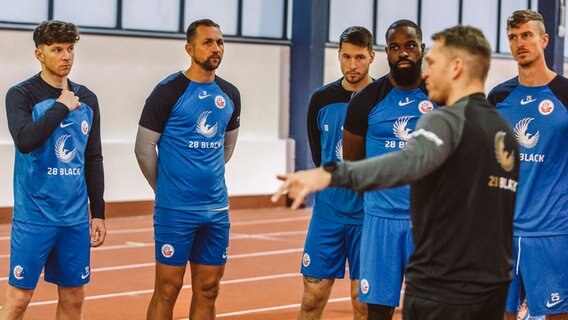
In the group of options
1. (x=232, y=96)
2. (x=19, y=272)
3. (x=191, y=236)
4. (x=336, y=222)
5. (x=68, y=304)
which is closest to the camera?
(x=19, y=272)

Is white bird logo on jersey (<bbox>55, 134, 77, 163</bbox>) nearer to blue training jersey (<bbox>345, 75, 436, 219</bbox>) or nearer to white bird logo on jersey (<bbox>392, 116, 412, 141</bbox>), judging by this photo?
blue training jersey (<bbox>345, 75, 436, 219</bbox>)

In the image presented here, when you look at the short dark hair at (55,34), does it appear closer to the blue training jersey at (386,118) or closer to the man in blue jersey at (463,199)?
the blue training jersey at (386,118)

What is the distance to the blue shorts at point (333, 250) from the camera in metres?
7.46

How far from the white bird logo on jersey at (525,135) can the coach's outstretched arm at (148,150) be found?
2.24 m

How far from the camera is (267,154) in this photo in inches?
719

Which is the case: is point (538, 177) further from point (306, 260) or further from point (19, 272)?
point (19, 272)

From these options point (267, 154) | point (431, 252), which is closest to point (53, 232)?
point (431, 252)

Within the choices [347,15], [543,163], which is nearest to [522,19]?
[543,163]

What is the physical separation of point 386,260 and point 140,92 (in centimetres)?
1033

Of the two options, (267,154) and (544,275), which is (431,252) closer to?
(544,275)

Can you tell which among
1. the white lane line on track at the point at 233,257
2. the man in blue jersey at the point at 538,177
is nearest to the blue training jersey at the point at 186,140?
the man in blue jersey at the point at 538,177

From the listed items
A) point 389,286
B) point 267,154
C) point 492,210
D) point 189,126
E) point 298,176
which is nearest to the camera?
point 298,176

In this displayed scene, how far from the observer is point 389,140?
22.0 feet

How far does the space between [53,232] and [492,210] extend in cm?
304
